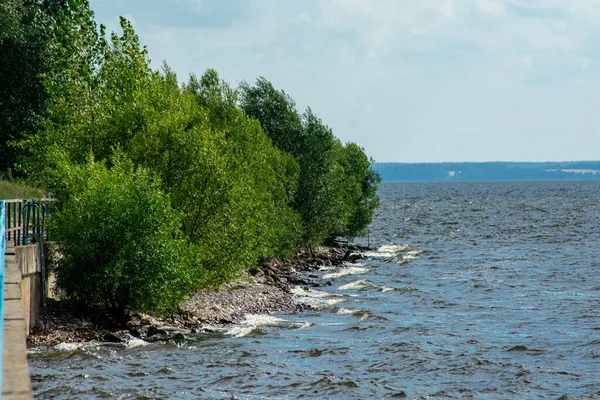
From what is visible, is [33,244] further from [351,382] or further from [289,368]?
[351,382]

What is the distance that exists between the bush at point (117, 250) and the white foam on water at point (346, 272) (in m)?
26.1

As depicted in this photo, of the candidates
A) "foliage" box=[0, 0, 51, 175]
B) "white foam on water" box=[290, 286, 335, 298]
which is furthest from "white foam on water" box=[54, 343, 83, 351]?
"foliage" box=[0, 0, 51, 175]

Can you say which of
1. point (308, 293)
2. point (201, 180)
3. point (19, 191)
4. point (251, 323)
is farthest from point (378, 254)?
point (251, 323)

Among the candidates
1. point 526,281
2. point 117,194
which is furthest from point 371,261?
point 117,194

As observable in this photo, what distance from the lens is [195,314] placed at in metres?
34.0

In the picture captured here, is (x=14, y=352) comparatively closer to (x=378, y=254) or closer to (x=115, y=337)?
(x=115, y=337)

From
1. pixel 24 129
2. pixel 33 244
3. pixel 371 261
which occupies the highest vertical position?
pixel 24 129

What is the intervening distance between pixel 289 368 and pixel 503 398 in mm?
7250

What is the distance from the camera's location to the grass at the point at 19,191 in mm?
38281

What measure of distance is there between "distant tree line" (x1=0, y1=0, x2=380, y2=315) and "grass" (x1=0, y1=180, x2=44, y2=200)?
97cm

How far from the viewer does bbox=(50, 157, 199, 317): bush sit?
1131 inches

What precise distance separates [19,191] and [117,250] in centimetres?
1401

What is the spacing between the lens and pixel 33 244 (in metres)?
27.3

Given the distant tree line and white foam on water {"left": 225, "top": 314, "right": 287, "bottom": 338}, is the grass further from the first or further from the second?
white foam on water {"left": 225, "top": 314, "right": 287, "bottom": 338}
